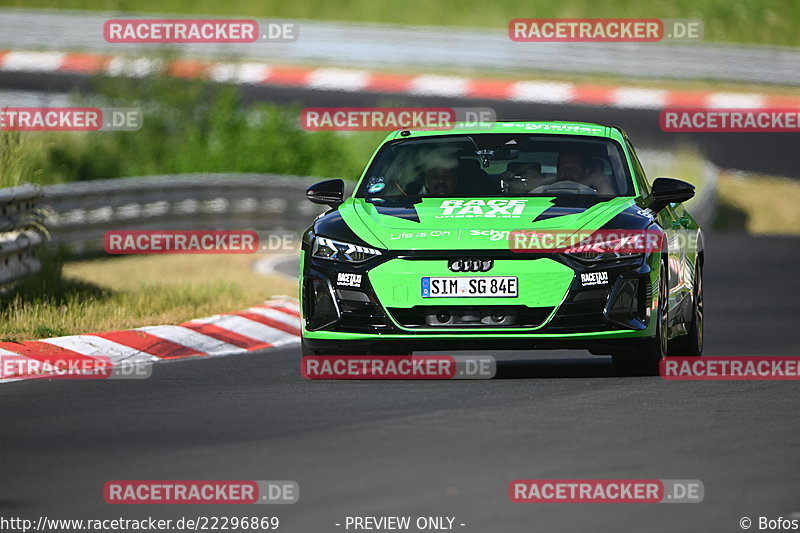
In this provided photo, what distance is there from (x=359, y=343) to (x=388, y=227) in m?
0.67

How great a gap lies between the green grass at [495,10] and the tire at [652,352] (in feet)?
104

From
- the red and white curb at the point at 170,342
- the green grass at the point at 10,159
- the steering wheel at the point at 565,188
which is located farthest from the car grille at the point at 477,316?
the green grass at the point at 10,159

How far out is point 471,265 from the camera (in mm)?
9234

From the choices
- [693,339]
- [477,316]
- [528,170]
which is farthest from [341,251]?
[693,339]

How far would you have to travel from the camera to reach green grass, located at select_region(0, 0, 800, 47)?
4131cm

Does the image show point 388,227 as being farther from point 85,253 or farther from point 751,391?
point 85,253

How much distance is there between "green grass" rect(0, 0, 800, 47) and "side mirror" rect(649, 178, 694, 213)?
31105 mm

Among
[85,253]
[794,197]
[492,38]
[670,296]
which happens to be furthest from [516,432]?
[492,38]

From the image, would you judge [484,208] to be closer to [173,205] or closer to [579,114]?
[173,205]

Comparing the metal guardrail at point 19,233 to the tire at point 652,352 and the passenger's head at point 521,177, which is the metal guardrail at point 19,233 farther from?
the tire at point 652,352

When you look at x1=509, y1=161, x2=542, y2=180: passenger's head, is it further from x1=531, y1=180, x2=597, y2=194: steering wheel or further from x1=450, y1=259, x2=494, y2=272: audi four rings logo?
x1=450, y1=259, x2=494, y2=272: audi four rings logo

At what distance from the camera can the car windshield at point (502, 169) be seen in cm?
1041

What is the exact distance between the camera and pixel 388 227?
952 cm

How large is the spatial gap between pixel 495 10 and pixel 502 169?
3404 centimetres
